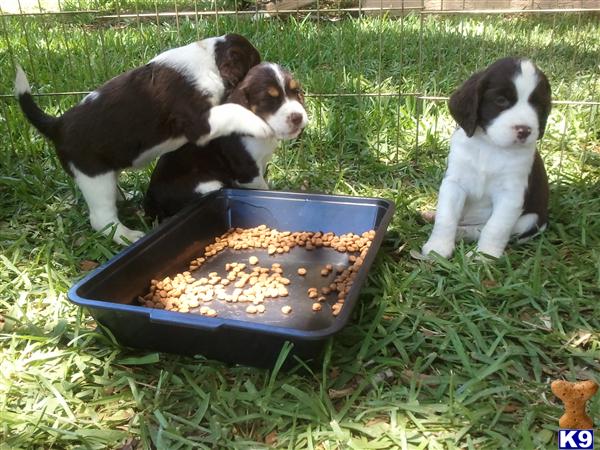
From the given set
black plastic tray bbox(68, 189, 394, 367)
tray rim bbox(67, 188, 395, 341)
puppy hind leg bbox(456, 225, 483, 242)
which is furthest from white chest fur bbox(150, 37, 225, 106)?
puppy hind leg bbox(456, 225, 483, 242)

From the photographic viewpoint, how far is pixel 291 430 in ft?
6.43

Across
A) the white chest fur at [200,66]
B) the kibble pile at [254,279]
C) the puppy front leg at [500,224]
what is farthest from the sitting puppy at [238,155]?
the puppy front leg at [500,224]

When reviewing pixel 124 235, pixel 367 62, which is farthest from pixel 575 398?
pixel 367 62

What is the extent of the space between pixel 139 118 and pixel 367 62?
310cm

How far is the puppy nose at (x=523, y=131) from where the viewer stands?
264 cm

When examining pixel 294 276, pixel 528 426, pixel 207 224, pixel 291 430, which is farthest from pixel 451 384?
pixel 207 224

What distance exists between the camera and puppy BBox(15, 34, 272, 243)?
10.4ft

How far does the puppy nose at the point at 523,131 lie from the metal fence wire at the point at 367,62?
3.73 ft

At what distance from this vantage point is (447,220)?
116 inches

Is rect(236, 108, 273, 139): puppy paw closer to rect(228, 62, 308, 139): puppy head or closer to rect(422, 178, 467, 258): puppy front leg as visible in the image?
rect(228, 62, 308, 139): puppy head

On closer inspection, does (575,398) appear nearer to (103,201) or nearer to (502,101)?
(502,101)

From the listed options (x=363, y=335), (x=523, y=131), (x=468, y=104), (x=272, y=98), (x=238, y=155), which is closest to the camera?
(x=363, y=335)

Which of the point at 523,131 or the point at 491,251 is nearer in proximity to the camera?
the point at 523,131

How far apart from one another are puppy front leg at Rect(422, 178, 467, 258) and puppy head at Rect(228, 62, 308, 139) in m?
0.89
